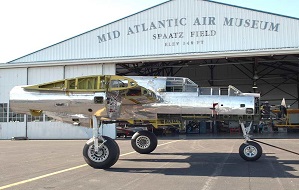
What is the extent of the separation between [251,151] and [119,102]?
4.70m

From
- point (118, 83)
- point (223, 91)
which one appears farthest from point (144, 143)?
point (118, 83)

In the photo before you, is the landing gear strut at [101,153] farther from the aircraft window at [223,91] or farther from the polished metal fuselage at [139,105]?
the aircraft window at [223,91]

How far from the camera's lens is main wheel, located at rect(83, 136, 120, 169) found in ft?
31.5

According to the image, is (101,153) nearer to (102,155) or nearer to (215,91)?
(102,155)

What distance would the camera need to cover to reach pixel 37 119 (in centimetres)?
3061

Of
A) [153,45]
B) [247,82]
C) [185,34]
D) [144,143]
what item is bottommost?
[144,143]

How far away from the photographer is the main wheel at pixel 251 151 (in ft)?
36.7

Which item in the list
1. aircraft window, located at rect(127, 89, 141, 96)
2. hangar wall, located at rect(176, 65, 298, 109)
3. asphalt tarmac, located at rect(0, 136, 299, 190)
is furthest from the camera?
hangar wall, located at rect(176, 65, 298, 109)

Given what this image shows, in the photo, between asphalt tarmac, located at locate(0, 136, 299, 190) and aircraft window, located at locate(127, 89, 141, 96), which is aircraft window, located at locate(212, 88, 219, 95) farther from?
aircraft window, located at locate(127, 89, 141, 96)

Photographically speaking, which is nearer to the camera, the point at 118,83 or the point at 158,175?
the point at 158,175

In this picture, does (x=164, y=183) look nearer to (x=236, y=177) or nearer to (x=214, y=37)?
(x=236, y=177)

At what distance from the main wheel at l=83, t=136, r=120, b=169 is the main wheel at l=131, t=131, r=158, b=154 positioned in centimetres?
436

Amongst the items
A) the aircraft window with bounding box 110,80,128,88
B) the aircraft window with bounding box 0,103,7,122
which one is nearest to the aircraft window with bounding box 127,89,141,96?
the aircraft window with bounding box 110,80,128,88

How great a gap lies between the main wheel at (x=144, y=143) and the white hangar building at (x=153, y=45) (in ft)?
43.2
